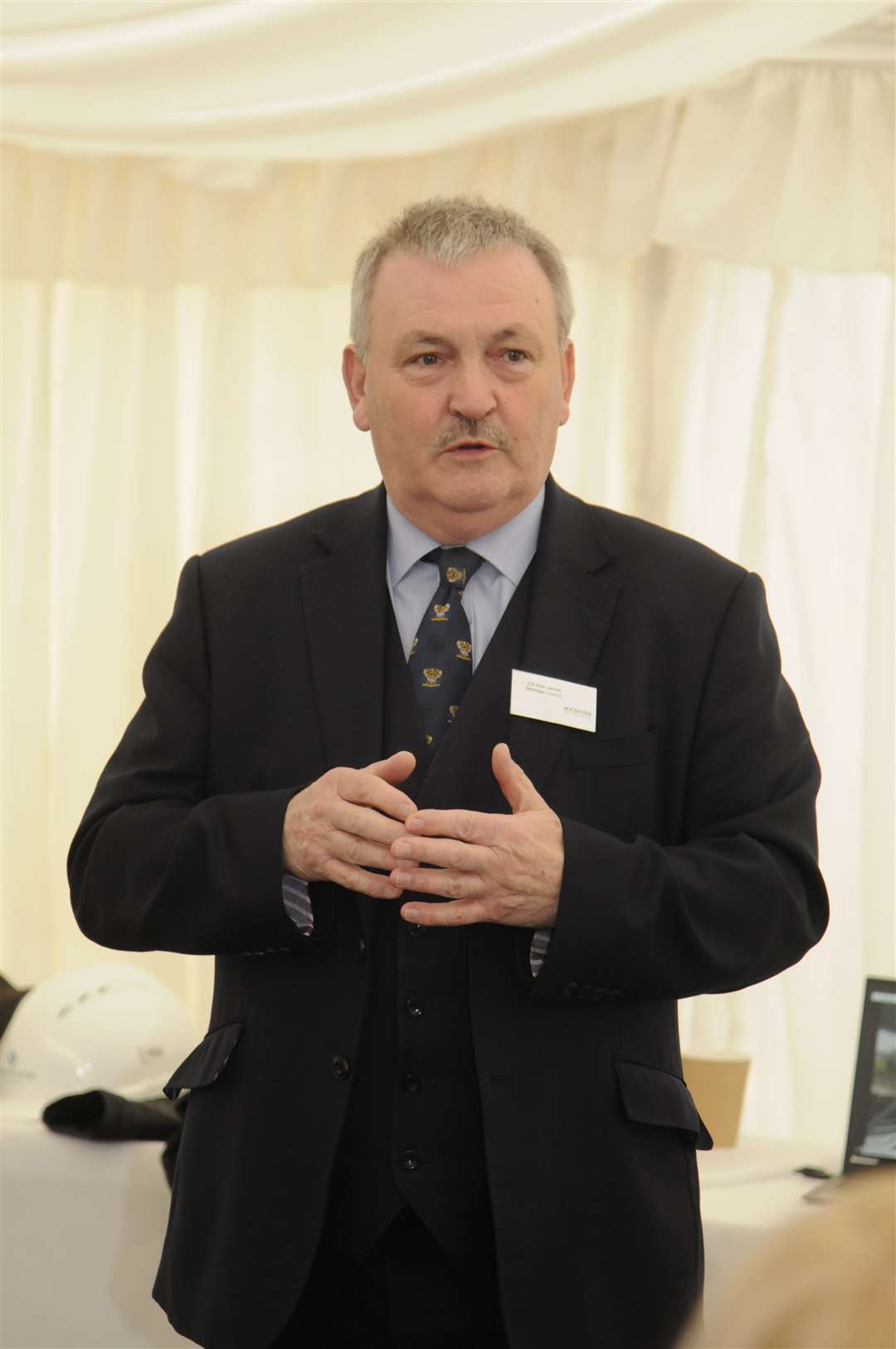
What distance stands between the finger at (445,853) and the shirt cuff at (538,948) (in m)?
0.14

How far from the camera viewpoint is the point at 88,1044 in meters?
2.87

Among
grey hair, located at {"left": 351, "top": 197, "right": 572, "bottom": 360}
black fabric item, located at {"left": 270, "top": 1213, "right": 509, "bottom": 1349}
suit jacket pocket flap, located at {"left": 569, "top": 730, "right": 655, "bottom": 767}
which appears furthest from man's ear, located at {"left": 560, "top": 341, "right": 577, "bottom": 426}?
black fabric item, located at {"left": 270, "top": 1213, "right": 509, "bottom": 1349}

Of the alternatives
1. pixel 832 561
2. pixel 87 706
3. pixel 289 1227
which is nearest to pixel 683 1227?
pixel 289 1227

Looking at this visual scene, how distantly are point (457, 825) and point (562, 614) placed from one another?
0.35 m

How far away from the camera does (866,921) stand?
318cm

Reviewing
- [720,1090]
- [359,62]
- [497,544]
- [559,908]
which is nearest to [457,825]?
[559,908]

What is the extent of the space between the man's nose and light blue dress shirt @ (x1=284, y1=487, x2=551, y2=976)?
0.15m

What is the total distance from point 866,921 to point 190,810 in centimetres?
195

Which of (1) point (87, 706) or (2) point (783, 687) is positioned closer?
(2) point (783, 687)

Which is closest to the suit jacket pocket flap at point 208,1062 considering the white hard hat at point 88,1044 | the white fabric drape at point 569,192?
the white hard hat at point 88,1044

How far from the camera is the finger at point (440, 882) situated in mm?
1499

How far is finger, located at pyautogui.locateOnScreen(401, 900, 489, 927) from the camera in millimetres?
1495

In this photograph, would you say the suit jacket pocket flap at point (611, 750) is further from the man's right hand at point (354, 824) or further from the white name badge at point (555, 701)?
the man's right hand at point (354, 824)

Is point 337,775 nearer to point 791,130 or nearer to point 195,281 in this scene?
point 791,130
